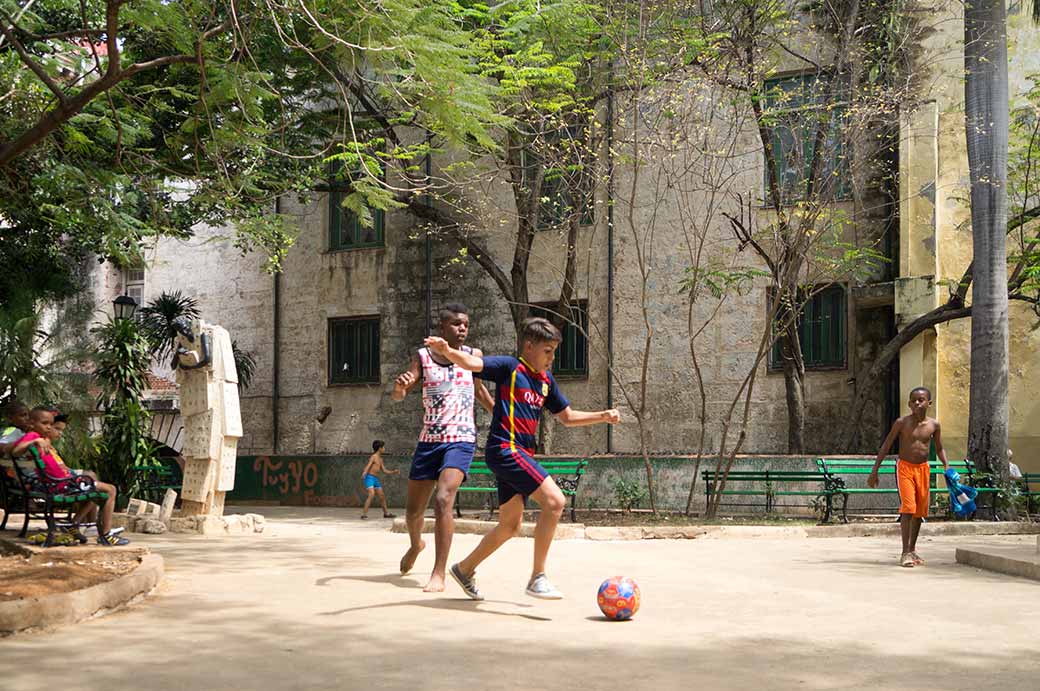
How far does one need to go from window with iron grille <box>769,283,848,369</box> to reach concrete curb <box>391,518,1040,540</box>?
6241mm

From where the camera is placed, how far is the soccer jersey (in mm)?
7730

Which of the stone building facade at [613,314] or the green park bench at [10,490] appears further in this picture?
the stone building facade at [613,314]

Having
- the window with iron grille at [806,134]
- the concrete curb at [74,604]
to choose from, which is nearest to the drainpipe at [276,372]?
the window with iron grille at [806,134]

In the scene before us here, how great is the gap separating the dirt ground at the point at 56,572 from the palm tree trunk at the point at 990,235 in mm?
12724

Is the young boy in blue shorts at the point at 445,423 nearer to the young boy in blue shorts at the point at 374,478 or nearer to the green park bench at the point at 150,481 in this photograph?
the green park bench at the point at 150,481

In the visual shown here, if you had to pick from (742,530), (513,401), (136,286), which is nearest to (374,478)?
(742,530)

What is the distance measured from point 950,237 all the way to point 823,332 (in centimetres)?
286

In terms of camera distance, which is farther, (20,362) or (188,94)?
(20,362)

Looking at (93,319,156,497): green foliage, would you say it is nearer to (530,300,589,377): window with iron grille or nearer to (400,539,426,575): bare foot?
(530,300,589,377): window with iron grille

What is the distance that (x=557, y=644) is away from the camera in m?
6.34

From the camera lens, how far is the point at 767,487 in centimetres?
1842

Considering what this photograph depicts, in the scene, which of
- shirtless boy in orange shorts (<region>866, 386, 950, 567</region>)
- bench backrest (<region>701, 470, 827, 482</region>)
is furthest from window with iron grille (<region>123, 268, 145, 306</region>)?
shirtless boy in orange shorts (<region>866, 386, 950, 567</region>)

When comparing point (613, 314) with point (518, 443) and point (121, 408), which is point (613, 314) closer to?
point (121, 408)

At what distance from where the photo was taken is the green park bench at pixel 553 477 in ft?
58.0
